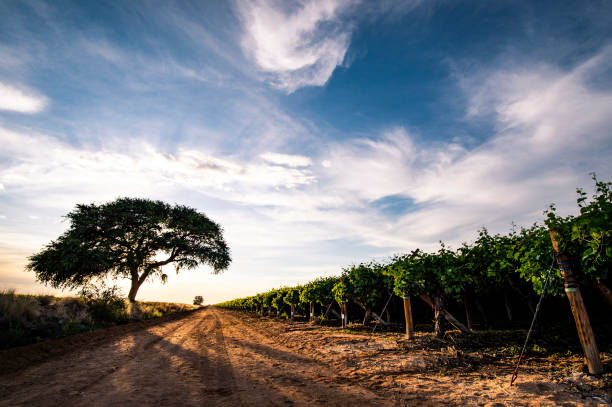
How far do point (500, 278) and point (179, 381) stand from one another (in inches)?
402

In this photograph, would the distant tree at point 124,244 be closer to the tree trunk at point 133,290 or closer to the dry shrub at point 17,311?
the tree trunk at point 133,290

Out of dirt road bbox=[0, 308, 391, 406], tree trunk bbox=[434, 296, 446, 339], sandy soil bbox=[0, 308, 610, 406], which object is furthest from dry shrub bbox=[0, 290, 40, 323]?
tree trunk bbox=[434, 296, 446, 339]

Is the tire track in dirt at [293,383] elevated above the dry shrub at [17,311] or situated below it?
below

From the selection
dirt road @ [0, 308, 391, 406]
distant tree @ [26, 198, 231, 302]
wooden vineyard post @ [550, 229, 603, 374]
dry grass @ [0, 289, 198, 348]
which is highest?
distant tree @ [26, 198, 231, 302]

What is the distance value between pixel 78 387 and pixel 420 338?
32.2ft

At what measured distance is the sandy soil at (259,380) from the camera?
14.6 feet

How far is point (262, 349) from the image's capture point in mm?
9383

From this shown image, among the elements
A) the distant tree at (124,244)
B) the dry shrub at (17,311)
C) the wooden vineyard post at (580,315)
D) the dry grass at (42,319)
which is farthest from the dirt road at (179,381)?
the distant tree at (124,244)

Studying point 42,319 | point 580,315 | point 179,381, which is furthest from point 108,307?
point 580,315

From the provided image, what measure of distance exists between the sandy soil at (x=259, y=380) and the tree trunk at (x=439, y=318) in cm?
206

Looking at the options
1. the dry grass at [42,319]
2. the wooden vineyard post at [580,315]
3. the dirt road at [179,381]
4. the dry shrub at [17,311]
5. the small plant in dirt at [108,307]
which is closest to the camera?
the dirt road at [179,381]

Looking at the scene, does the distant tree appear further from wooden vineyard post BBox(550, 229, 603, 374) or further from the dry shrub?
wooden vineyard post BBox(550, 229, 603, 374)

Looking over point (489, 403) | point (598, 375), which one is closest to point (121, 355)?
point (489, 403)

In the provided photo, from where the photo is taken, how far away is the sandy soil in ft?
14.6
